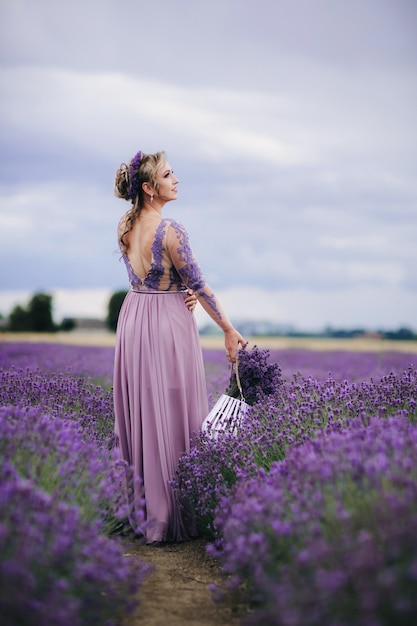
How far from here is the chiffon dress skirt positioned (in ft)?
12.5

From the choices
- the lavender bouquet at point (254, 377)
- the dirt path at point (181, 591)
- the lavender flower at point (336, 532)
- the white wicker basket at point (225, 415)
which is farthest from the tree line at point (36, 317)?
the lavender flower at point (336, 532)

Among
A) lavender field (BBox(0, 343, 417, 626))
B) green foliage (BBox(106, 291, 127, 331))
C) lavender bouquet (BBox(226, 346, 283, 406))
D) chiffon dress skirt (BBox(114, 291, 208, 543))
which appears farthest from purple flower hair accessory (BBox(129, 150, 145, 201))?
green foliage (BBox(106, 291, 127, 331))

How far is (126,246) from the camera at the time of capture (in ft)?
13.0

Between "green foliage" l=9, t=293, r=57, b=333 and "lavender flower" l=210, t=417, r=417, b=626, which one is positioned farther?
"green foliage" l=9, t=293, r=57, b=333

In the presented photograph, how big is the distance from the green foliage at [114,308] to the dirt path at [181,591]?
64.1 feet

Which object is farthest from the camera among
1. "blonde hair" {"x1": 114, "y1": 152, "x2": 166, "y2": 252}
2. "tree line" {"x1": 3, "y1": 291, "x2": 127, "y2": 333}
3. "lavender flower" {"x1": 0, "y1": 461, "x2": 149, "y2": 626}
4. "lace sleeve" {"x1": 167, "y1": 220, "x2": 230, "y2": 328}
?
"tree line" {"x1": 3, "y1": 291, "x2": 127, "y2": 333}

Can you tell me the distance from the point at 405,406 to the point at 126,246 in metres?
1.77

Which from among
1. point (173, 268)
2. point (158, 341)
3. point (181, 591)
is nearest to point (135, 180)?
point (173, 268)

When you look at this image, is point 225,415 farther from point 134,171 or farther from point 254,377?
point 134,171

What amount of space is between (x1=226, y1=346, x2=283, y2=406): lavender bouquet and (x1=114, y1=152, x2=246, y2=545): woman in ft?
1.05

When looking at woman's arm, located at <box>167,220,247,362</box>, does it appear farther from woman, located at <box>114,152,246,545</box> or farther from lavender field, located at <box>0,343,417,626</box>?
lavender field, located at <box>0,343,417,626</box>

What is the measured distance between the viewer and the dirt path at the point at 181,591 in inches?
102

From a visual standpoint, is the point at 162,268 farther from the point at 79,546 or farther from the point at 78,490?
the point at 79,546

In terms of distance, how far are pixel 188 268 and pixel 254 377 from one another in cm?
97
